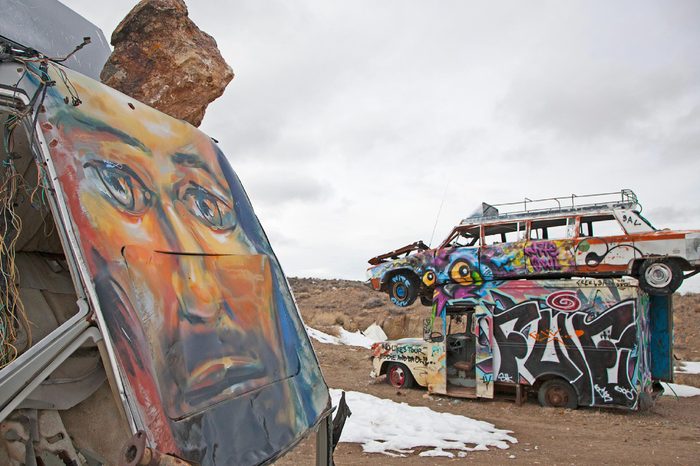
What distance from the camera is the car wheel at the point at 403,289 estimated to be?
13734 mm

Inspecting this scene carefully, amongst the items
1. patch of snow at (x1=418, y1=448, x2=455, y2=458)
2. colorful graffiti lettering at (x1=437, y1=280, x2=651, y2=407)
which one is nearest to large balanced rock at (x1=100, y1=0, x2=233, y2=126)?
patch of snow at (x1=418, y1=448, x2=455, y2=458)

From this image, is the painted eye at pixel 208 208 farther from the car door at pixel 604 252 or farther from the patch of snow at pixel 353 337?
the patch of snow at pixel 353 337

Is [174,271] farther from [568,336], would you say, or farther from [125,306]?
[568,336]

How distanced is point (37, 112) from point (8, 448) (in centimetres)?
138

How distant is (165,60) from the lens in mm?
Result: 6160

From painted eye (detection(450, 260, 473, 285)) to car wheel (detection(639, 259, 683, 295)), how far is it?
3490mm

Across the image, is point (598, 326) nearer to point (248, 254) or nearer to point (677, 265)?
point (677, 265)

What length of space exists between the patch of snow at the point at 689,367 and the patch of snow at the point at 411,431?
9.50m

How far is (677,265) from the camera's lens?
1091 centimetres


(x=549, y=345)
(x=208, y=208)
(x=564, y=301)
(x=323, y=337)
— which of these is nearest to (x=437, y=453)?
(x=549, y=345)

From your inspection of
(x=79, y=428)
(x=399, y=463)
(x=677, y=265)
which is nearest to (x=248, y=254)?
(x=79, y=428)

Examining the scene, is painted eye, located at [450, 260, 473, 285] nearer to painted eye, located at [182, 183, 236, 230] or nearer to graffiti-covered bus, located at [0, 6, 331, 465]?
graffiti-covered bus, located at [0, 6, 331, 465]

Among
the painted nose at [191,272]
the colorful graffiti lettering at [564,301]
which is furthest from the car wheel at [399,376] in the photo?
the painted nose at [191,272]

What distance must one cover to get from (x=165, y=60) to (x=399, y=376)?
30.9 ft
